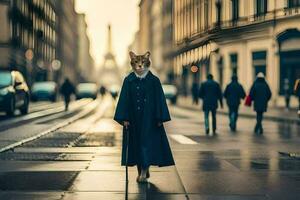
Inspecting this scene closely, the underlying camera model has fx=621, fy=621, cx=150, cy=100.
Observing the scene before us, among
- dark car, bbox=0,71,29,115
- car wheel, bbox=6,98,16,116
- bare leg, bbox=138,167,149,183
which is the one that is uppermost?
dark car, bbox=0,71,29,115

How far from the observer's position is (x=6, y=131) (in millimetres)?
17547

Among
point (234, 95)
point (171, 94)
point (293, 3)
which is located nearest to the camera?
point (234, 95)

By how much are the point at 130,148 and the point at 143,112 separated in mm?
500

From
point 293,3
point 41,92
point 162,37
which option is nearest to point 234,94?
point 293,3

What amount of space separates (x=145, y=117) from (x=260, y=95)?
425 inches

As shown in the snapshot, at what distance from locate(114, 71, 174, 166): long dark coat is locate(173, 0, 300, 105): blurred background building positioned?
3027 centimetres

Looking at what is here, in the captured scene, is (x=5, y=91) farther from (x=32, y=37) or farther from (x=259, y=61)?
(x=32, y=37)

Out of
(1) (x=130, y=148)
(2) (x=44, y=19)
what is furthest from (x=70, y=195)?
(2) (x=44, y=19)

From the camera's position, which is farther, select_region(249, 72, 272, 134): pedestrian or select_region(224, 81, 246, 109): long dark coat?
select_region(224, 81, 246, 109): long dark coat

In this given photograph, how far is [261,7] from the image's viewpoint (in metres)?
41.1

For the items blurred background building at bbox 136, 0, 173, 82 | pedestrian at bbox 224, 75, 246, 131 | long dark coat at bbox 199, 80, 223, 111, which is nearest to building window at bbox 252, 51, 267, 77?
pedestrian at bbox 224, 75, 246, 131

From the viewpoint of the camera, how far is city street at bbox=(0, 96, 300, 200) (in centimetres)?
734

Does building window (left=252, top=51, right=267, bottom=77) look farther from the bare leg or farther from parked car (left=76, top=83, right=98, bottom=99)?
the bare leg

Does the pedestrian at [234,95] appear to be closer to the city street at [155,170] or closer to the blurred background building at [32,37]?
the city street at [155,170]
